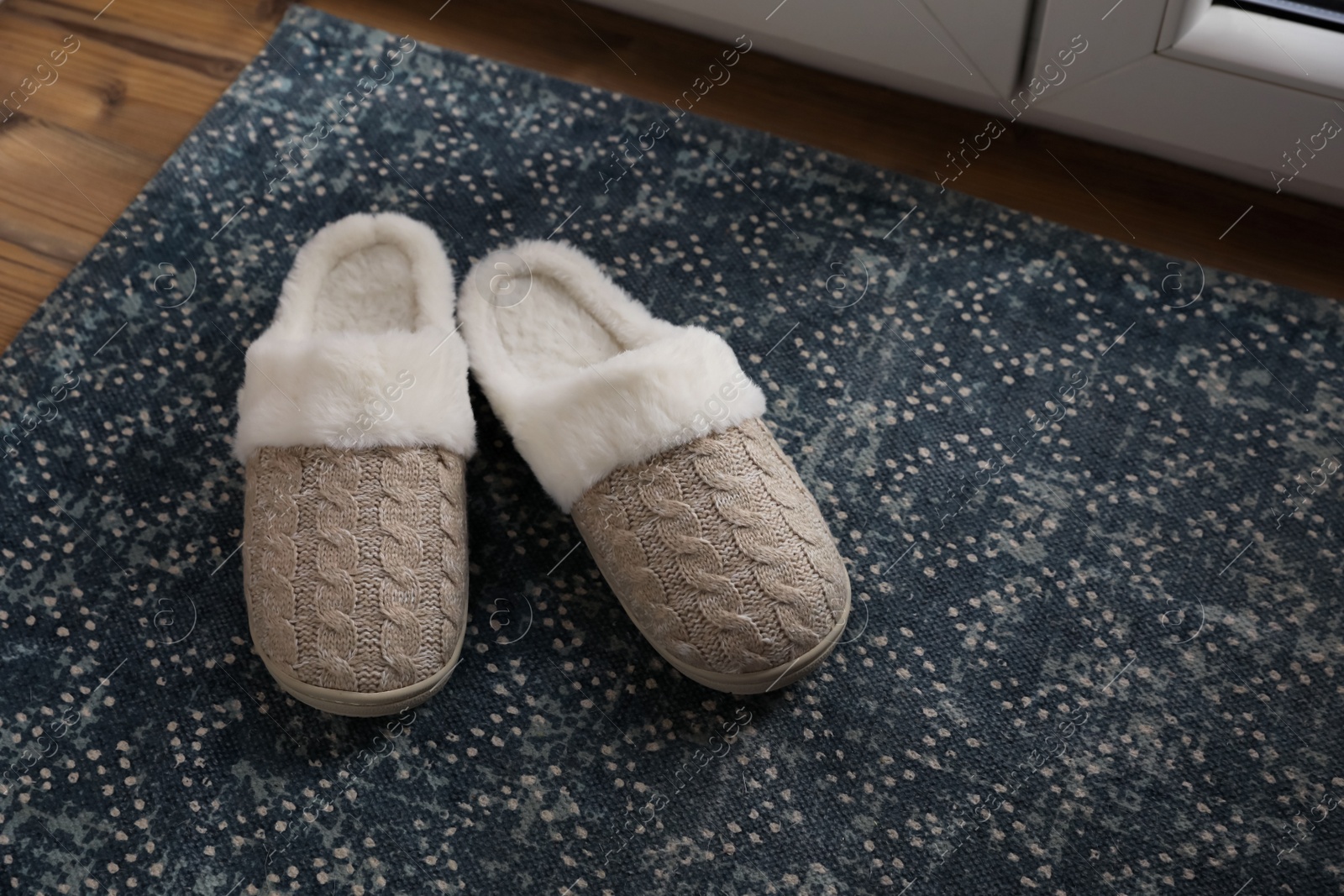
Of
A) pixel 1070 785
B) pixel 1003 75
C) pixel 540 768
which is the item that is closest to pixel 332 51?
pixel 1003 75

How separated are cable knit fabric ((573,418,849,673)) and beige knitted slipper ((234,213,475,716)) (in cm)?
15

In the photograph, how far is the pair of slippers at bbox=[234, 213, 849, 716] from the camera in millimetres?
906

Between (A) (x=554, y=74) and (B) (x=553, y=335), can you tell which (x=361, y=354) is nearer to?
(B) (x=553, y=335)

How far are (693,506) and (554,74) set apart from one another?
0.68 meters

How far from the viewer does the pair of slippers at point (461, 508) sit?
906mm

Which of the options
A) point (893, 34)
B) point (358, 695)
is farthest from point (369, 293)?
point (893, 34)

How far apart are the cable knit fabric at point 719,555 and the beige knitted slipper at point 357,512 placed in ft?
0.48

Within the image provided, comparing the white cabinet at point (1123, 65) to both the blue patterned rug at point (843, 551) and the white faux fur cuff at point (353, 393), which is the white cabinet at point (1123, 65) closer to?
the blue patterned rug at point (843, 551)

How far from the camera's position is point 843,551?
103 centimetres

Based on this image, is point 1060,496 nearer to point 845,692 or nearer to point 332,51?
point 845,692

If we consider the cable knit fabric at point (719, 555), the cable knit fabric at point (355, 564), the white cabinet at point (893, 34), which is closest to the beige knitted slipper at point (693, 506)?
the cable knit fabric at point (719, 555)

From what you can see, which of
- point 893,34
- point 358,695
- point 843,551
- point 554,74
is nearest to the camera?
point 358,695

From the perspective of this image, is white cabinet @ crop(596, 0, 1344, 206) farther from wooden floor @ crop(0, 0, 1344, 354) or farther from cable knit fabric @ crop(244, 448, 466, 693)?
cable knit fabric @ crop(244, 448, 466, 693)

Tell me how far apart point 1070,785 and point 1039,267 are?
554 mm
